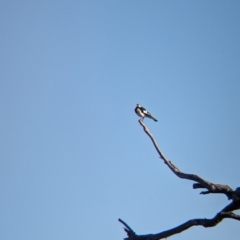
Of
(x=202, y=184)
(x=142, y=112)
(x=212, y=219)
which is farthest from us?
(x=142, y=112)

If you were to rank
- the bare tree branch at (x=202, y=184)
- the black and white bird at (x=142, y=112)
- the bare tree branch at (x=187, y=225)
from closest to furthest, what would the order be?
1. the bare tree branch at (x=187, y=225)
2. the bare tree branch at (x=202, y=184)
3. the black and white bird at (x=142, y=112)

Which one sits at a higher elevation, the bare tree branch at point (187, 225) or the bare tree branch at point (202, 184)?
the bare tree branch at point (202, 184)

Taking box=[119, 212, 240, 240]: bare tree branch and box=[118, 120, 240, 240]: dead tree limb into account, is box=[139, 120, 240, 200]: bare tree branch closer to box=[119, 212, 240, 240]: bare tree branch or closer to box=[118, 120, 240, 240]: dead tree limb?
box=[118, 120, 240, 240]: dead tree limb

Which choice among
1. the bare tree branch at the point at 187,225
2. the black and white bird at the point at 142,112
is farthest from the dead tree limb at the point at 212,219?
the black and white bird at the point at 142,112

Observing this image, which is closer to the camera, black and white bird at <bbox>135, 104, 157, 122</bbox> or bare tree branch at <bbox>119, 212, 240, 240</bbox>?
bare tree branch at <bbox>119, 212, 240, 240</bbox>

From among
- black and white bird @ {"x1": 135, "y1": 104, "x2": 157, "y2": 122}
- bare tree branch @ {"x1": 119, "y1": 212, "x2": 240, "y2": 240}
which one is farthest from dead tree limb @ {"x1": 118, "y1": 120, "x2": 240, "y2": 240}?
black and white bird @ {"x1": 135, "y1": 104, "x2": 157, "y2": 122}

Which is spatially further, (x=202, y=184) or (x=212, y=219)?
(x=202, y=184)

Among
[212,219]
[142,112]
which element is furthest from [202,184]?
[142,112]

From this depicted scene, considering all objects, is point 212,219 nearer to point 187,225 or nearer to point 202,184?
point 187,225

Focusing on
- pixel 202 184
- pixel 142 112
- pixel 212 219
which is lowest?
pixel 212 219

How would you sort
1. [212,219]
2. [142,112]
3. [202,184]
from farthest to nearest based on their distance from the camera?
[142,112] < [202,184] < [212,219]

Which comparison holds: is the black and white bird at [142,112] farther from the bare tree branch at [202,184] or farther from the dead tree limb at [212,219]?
the dead tree limb at [212,219]

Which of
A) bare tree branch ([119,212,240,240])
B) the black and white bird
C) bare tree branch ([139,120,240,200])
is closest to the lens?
bare tree branch ([119,212,240,240])

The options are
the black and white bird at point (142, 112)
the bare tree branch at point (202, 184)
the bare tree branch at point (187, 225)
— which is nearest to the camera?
the bare tree branch at point (187, 225)
